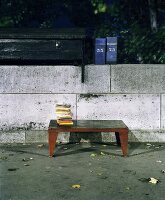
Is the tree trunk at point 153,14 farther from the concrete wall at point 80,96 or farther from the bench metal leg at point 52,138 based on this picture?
the bench metal leg at point 52,138

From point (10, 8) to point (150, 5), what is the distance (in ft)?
13.5

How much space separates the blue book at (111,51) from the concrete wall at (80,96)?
0.28 metres

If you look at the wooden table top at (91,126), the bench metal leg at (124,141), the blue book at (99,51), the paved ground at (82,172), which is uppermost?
the blue book at (99,51)

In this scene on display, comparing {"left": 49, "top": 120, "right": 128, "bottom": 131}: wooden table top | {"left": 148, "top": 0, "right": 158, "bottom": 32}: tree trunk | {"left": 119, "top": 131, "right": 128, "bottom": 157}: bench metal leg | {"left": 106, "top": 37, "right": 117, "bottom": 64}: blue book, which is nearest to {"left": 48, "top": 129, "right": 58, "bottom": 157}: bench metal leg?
{"left": 49, "top": 120, "right": 128, "bottom": 131}: wooden table top

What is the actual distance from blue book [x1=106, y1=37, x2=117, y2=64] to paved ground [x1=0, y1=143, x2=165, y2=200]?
78.5 inches

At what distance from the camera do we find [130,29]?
11.3 metres

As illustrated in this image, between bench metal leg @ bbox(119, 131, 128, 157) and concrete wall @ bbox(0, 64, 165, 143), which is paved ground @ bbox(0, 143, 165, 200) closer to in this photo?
bench metal leg @ bbox(119, 131, 128, 157)

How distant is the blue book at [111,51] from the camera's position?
9336mm

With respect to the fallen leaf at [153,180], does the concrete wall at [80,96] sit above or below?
above

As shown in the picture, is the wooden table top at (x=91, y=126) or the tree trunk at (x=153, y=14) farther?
the tree trunk at (x=153, y=14)

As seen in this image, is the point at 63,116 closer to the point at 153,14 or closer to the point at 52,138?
the point at 52,138

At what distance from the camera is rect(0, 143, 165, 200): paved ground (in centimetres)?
566

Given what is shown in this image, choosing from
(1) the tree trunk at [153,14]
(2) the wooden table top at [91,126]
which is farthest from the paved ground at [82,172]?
(1) the tree trunk at [153,14]

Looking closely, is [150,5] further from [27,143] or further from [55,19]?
[27,143]
